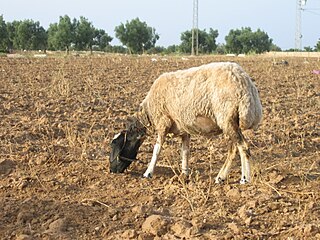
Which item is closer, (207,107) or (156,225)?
(156,225)

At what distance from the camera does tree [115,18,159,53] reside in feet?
238

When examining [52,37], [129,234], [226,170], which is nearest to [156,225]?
[129,234]

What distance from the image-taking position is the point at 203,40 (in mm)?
79625

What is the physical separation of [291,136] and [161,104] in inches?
123

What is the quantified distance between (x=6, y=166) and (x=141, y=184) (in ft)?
6.95

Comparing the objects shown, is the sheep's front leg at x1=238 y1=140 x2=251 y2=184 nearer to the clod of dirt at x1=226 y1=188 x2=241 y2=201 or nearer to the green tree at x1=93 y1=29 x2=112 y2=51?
the clod of dirt at x1=226 y1=188 x2=241 y2=201

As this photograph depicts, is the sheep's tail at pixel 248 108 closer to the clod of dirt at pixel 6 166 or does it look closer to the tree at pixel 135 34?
the clod of dirt at pixel 6 166

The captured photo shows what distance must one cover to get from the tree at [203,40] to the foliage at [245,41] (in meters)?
2.59

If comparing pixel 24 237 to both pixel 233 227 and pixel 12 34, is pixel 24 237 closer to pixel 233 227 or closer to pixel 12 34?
pixel 233 227

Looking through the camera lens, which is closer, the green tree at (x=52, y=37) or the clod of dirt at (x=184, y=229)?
the clod of dirt at (x=184, y=229)

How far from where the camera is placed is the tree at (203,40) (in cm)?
7931

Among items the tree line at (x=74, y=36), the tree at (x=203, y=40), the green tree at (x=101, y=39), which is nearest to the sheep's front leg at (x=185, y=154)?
the tree line at (x=74, y=36)

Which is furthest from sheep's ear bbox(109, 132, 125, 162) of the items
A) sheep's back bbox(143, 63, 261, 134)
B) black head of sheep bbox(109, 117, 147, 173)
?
Result: sheep's back bbox(143, 63, 261, 134)

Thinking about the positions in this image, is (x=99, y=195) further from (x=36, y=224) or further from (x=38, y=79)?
(x=38, y=79)
